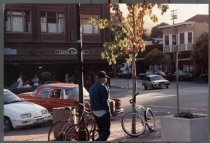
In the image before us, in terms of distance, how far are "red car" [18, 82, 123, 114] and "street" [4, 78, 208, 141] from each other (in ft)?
0.79

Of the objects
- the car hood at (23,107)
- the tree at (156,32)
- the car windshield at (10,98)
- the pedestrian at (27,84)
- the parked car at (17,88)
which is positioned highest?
the tree at (156,32)

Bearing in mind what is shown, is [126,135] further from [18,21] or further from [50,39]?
[18,21]

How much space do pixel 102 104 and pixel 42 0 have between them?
2.34 metres

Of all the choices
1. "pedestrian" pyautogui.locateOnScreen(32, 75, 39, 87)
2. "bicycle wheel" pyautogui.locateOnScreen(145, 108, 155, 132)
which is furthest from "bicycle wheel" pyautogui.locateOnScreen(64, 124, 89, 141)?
"bicycle wheel" pyautogui.locateOnScreen(145, 108, 155, 132)

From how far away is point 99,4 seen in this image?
32.0ft

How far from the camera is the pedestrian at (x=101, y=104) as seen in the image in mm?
9742

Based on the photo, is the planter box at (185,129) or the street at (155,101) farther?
the street at (155,101)

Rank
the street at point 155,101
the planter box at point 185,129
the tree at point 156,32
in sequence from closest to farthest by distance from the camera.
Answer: the planter box at point 185,129 < the street at point 155,101 < the tree at point 156,32

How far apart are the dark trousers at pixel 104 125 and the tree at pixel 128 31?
0.57m

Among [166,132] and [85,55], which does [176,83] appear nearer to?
[166,132]

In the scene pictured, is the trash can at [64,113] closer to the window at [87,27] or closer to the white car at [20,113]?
the white car at [20,113]

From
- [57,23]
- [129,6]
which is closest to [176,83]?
[129,6]

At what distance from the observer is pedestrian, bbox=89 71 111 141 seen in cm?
974

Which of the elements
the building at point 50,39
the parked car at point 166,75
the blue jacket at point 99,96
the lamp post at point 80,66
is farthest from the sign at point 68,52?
the parked car at point 166,75
